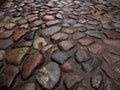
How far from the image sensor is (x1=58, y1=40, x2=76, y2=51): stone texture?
1620mm

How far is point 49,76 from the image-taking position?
1317mm

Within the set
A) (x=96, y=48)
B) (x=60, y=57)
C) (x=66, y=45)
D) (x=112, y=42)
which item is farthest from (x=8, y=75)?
(x=112, y=42)

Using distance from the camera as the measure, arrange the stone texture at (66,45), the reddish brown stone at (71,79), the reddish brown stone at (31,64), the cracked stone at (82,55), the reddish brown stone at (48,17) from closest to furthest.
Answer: the reddish brown stone at (71,79) < the reddish brown stone at (31,64) < the cracked stone at (82,55) < the stone texture at (66,45) < the reddish brown stone at (48,17)

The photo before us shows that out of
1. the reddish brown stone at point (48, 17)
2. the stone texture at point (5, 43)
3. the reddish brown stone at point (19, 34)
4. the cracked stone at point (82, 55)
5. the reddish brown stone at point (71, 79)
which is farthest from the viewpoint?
the reddish brown stone at point (48, 17)

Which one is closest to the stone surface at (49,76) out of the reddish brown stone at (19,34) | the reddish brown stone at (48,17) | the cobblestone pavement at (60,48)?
the cobblestone pavement at (60,48)

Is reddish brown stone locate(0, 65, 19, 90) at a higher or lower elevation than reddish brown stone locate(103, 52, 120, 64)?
lower

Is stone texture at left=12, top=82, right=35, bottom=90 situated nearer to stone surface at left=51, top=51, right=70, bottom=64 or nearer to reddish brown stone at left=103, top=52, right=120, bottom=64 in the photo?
stone surface at left=51, top=51, right=70, bottom=64

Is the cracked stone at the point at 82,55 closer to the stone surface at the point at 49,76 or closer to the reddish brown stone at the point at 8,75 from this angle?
the stone surface at the point at 49,76

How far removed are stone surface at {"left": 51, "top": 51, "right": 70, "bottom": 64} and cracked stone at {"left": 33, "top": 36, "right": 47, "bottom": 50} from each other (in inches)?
8.4

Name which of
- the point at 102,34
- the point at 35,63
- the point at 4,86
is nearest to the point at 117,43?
the point at 102,34

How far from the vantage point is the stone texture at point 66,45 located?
1.62 metres

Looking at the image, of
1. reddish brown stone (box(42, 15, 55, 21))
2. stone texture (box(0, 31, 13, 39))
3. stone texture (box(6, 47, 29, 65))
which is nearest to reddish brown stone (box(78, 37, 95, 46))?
stone texture (box(6, 47, 29, 65))

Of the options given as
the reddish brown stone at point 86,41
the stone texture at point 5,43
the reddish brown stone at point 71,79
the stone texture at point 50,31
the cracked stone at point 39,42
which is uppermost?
the reddish brown stone at point 71,79

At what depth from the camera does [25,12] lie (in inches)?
101
